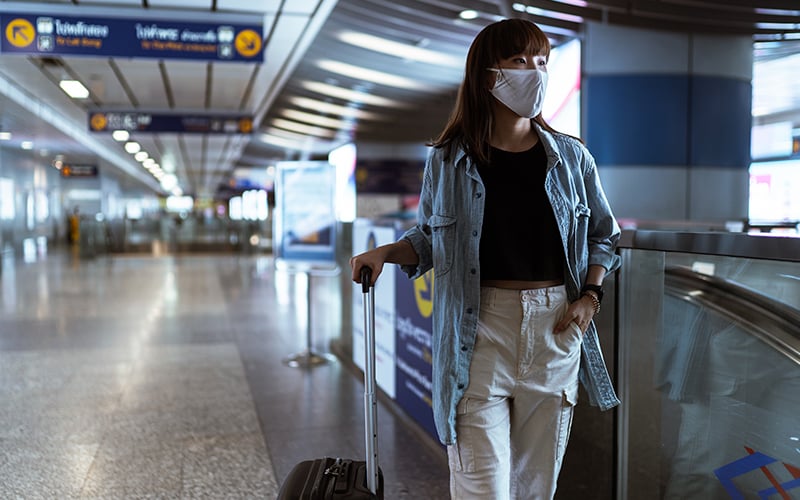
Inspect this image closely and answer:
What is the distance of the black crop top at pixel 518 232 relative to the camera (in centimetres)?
170

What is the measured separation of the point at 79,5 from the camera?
806 centimetres

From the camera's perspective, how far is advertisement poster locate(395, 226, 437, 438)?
150 inches

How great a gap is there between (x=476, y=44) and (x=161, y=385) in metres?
4.10

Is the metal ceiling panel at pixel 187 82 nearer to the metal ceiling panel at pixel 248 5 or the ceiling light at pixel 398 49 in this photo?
the metal ceiling panel at pixel 248 5

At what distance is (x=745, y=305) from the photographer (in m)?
1.96

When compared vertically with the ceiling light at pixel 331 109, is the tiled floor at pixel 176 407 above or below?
below

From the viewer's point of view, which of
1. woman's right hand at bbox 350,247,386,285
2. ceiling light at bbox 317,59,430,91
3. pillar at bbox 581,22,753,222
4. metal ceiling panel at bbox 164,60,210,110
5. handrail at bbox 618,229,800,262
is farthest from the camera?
metal ceiling panel at bbox 164,60,210,110

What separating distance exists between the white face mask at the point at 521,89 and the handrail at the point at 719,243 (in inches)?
24.9

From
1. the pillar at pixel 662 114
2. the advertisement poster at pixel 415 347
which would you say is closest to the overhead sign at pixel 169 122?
the pillar at pixel 662 114

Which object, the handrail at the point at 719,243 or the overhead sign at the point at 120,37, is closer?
the handrail at the point at 719,243

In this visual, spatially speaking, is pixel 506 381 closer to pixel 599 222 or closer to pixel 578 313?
pixel 578 313

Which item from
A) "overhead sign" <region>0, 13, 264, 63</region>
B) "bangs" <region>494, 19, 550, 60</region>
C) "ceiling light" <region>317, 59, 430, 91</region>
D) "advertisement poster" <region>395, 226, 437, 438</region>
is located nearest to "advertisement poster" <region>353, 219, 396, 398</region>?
"advertisement poster" <region>395, 226, 437, 438</region>

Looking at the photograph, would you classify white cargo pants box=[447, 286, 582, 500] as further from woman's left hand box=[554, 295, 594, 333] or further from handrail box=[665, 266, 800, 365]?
handrail box=[665, 266, 800, 365]

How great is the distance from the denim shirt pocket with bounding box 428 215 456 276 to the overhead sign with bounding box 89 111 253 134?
1399cm
